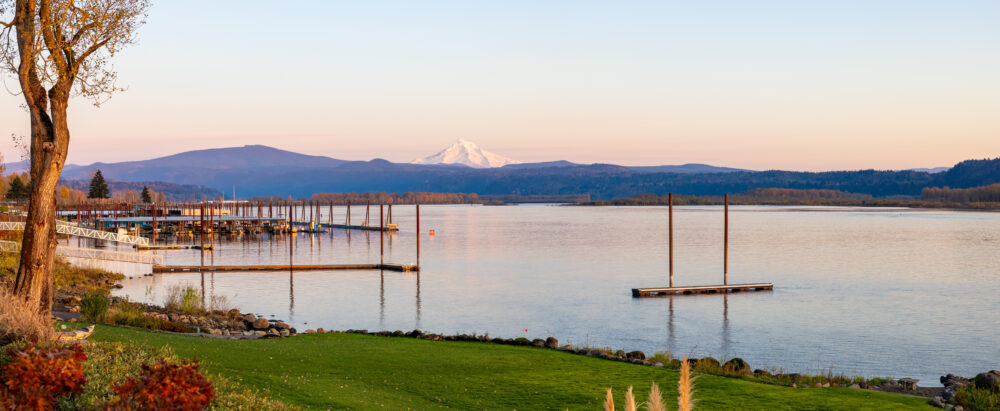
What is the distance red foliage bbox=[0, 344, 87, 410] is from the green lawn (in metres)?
3.74

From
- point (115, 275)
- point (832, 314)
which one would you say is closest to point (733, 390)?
point (832, 314)

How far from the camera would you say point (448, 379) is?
14.8 metres

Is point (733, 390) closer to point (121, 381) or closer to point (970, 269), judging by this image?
point (121, 381)

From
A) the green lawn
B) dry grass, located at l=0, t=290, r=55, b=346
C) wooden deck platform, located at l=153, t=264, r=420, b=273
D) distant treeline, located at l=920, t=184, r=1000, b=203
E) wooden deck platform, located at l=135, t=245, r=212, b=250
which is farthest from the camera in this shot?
distant treeline, located at l=920, t=184, r=1000, b=203

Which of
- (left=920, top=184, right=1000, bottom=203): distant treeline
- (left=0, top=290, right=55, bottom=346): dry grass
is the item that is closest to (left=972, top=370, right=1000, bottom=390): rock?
(left=0, top=290, right=55, bottom=346): dry grass

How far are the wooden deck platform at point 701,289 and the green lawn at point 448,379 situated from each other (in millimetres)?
23809

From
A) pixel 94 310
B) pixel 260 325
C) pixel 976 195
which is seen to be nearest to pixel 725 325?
pixel 260 325

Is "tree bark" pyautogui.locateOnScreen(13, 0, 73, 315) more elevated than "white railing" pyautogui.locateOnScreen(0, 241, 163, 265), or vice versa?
"tree bark" pyautogui.locateOnScreen(13, 0, 73, 315)

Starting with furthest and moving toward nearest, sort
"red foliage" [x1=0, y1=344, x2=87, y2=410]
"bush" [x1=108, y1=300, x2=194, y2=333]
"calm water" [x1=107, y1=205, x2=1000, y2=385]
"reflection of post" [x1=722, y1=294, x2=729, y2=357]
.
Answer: "calm water" [x1=107, y1=205, x2=1000, y2=385] → "reflection of post" [x1=722, y1=294, x2=729, y2=357] → "bush" [x1=108, y1=300, x2=194, y2=333] → "red foliage" [x1=0, y1=344, x2=87, y2=410]

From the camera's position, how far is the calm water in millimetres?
28906

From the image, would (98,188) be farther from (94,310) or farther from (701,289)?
(94,310)

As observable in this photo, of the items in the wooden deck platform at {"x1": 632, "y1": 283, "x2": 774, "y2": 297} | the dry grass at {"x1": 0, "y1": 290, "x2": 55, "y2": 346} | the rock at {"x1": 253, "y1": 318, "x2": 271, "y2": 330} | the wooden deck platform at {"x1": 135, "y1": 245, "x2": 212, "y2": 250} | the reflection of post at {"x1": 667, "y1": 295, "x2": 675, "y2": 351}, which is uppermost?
the dry grass at {"x1": 0, "y1": 290, "x2": 55, "y2": 346}

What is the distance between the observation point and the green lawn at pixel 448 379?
42.2 feet

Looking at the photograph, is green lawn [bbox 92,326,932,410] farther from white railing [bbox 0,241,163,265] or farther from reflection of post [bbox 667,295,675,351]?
white railing [bbox 0,241,163,265]
